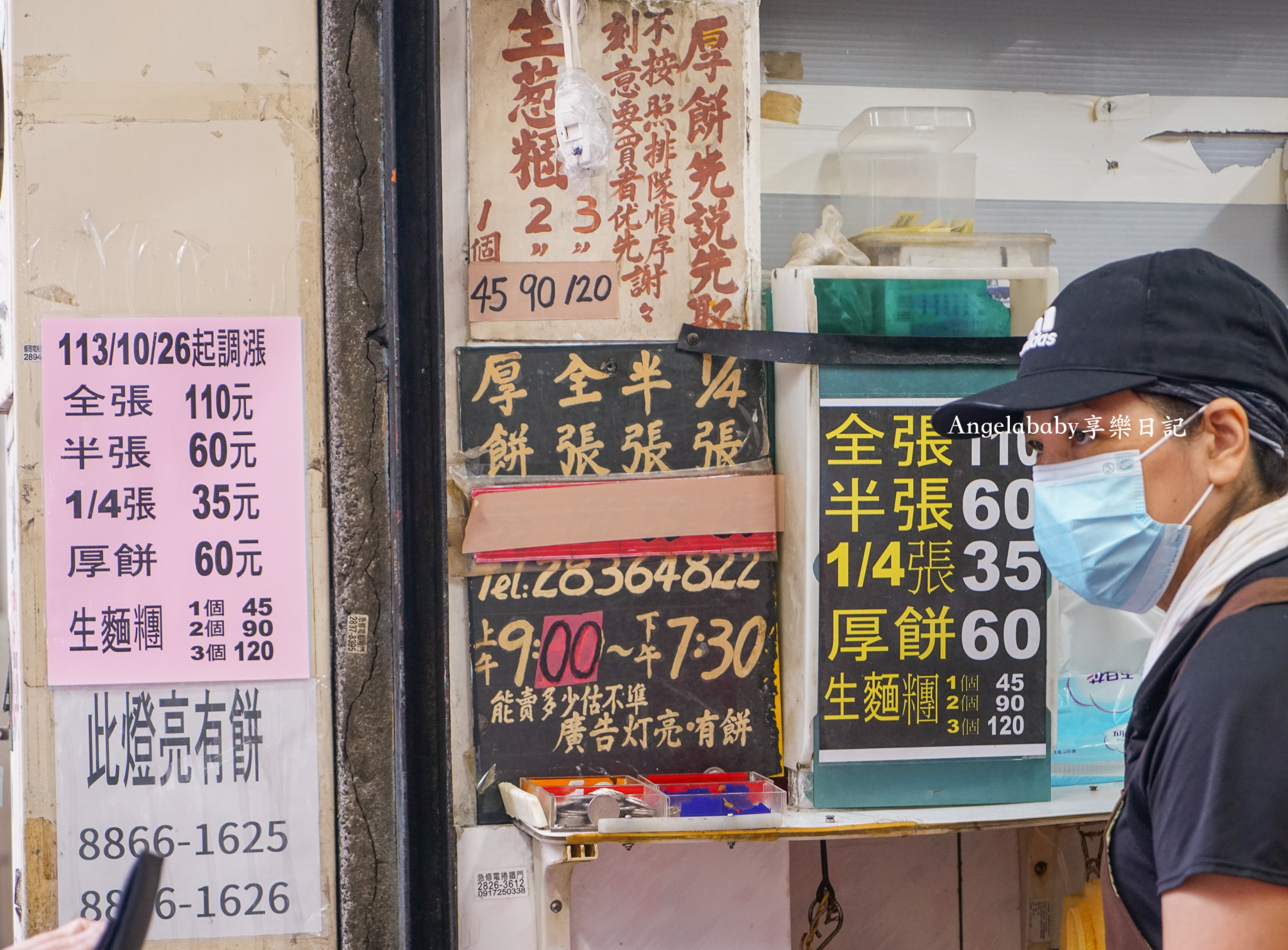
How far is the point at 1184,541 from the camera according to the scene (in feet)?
4.22

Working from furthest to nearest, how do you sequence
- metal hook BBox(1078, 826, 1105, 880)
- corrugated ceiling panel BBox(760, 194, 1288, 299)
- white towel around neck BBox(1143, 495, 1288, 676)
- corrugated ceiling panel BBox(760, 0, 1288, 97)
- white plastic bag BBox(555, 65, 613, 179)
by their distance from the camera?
corrugated ceiling panel BBox(760, 194, 1288, 299) < corrugated ceiling panel BBox(760, 0, 1288, 97) < metal hook BBox(1078, 826, 1105, 880) < white plastic bag BBox(555, 65, 613, 179) < white towel around neck BBox(1143, 495, 1288, 676)

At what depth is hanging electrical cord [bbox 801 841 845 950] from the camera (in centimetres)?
251

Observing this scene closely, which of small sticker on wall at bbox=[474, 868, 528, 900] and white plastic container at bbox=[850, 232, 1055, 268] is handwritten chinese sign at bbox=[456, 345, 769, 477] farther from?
small sticker on wall at bbox=[474, 868, 528, 900]

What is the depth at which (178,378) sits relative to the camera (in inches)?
83.0

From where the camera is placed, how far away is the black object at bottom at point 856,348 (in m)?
2.08

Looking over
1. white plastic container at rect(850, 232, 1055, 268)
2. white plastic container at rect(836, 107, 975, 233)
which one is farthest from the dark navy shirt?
white plastic container at rect(836, 107, 975, 233)

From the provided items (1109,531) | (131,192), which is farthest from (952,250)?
(131,192)

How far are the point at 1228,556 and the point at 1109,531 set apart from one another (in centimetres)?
15

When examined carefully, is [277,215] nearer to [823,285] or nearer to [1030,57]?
[823,285]

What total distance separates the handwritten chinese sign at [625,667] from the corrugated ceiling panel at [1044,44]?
1353 mm

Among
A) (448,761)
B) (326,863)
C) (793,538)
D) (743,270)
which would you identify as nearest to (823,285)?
(743,270)

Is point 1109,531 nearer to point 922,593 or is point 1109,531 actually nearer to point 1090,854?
point 922,593

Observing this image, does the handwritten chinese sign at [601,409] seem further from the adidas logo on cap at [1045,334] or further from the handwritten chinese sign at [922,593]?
the adidas logo on cap at [1045,334]

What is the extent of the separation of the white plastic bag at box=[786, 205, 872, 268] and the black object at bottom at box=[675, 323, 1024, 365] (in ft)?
0.62
